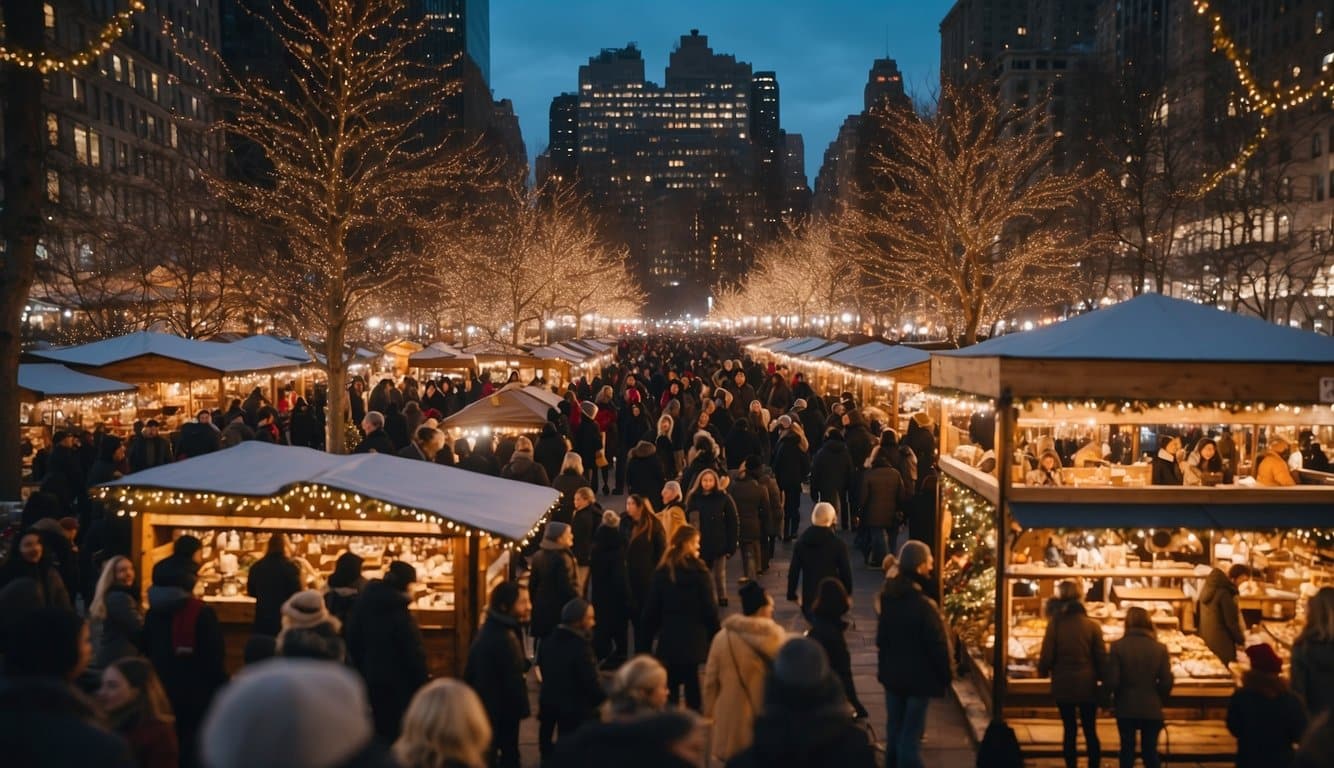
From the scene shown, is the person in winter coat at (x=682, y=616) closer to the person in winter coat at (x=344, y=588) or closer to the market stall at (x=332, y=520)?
the market stall at (x=332, y=520)

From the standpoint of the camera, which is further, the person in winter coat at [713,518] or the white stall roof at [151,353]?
the white stall roof at [151,353]

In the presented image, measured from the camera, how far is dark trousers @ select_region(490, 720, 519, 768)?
5.82 metres

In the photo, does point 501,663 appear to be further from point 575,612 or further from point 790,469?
point 790,469

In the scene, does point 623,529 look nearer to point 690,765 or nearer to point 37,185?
point 690,765

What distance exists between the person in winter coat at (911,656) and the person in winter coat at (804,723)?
7.91ft

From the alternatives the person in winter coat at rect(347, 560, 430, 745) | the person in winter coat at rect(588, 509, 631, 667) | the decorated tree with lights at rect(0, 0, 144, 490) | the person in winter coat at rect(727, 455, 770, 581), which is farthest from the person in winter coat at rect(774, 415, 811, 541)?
the decorated tree with lights at rect(0, 0, 144, 490)

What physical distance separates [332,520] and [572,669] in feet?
9.64

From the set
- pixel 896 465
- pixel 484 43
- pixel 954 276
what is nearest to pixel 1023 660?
pixel 896 465

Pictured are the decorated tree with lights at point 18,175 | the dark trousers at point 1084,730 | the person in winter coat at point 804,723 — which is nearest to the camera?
the person in winter coat at point 804,723

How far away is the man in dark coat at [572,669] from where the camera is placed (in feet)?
18.5

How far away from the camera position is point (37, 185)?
12.9 meters

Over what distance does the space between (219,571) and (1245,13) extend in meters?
80.4

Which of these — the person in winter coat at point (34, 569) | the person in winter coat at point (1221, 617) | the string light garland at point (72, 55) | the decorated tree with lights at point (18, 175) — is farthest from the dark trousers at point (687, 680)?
the decorated tree with lights at point (18, 175)

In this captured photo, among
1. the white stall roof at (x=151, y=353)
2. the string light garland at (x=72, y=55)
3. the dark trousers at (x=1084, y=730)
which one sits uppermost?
the string light garland at (x=72, y=55)
